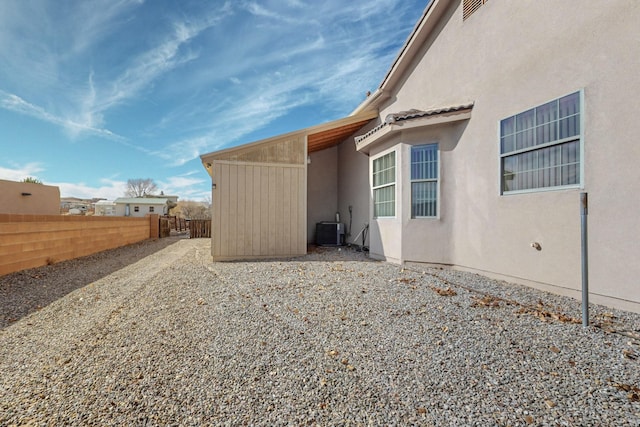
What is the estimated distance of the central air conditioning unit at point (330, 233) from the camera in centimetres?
1048

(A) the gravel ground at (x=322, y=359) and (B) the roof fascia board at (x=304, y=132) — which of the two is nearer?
(A) the gravel ground at (x=322, y=359)

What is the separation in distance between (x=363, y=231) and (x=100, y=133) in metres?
20.3

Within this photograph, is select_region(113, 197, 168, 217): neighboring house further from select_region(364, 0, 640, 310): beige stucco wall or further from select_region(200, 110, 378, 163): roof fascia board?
select_region(364, 0, 640, 310): beige stucco wall

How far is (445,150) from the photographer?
598cm

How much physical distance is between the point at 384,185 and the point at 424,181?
1.20m

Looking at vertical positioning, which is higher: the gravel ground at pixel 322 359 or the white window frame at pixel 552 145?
the white window frame at pixel 552 145

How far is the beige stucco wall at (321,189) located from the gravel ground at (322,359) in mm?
6672

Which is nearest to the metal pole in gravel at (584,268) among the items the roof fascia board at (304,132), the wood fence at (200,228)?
the roof fascia board at (304,132)

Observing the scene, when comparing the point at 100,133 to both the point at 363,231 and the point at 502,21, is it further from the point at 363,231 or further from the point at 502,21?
the point at 502,21

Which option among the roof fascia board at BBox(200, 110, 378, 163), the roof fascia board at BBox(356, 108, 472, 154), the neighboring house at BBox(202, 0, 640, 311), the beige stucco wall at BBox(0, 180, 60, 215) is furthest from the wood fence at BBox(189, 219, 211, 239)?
the roof fascia board at BBox(356, 108, 472, 154)

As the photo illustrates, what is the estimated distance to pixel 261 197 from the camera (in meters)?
7.79

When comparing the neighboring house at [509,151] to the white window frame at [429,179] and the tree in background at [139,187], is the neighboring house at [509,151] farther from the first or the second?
the tree in background at [139,187]

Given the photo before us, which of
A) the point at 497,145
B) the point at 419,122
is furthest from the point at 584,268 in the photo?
the point at 419,122

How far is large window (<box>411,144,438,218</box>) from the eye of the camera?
6.09m
